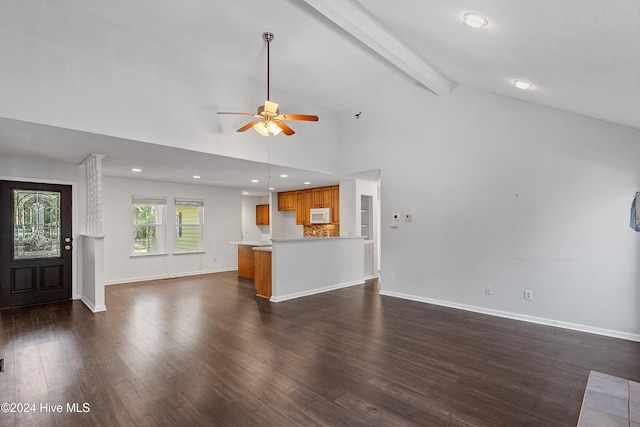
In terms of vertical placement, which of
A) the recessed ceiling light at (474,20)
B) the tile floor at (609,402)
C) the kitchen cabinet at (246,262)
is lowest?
the tile floor at (609,402)

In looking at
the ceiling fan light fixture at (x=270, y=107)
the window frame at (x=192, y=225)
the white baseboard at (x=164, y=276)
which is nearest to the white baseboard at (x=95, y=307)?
the white baseboard at (x=164, y=276)

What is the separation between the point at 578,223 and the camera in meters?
3.90

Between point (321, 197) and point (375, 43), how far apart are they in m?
4.99

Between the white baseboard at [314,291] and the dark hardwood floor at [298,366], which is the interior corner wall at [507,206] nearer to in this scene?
the dark hardwood floor at [298,366]

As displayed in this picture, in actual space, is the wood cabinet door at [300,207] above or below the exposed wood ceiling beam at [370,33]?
below

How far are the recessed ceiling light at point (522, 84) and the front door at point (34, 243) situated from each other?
7.04m

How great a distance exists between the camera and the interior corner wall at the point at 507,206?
372 centimetres

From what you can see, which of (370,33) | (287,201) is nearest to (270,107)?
(370,33)

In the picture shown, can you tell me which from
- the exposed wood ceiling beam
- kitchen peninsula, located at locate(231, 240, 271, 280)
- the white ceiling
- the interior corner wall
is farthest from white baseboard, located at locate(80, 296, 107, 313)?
the exposed wood ceiling beam

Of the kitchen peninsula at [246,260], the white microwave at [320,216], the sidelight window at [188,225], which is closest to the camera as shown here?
the kitchen peninsula at [246,260]

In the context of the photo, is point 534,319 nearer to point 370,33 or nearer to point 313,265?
point 313,265

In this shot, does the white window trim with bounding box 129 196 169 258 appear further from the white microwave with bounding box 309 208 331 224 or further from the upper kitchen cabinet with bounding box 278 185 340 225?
the white microwave with bounding box 309 208 331 224

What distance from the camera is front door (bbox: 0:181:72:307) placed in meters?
5.16

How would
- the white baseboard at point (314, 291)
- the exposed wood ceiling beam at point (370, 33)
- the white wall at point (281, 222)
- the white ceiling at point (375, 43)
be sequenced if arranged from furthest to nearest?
the white wall at point (281, 222)
the white baseboard at point (314, 291)
the exposed wood ceiling beam at point (370, 33)
the white ceiling at point (375, 43)
